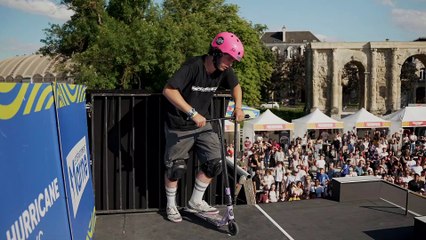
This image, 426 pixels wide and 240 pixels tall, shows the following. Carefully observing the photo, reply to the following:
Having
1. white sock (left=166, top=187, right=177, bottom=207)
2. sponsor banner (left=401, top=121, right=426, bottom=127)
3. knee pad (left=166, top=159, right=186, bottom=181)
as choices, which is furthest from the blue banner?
sponsor banner (left=401, top=121, right=426, bottom=127)

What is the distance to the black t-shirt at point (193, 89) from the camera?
413cm

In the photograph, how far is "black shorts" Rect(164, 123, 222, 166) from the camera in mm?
4281

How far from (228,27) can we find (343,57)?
50.7ft

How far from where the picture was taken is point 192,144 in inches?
173

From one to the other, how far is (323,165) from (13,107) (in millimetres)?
13400

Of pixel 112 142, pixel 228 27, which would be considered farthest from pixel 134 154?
pixel 228 27

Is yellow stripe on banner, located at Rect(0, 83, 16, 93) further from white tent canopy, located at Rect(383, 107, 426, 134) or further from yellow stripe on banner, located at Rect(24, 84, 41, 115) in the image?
white tent canopy, located at Rect(383, 107, 426, 134)

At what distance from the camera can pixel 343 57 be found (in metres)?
42.9

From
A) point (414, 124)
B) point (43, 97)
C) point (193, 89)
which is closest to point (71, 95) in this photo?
point (43, 97)

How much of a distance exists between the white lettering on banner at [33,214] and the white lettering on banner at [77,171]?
400 millimetres

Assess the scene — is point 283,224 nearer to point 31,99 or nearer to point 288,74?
point 31,99

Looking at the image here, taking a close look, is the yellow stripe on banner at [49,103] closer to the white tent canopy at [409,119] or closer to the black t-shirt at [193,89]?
the black t-shirt at [193,89]

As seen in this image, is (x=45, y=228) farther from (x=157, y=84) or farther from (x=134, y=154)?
(x=157, y=84)

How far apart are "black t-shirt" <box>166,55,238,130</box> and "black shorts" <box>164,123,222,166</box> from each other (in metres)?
0.08
